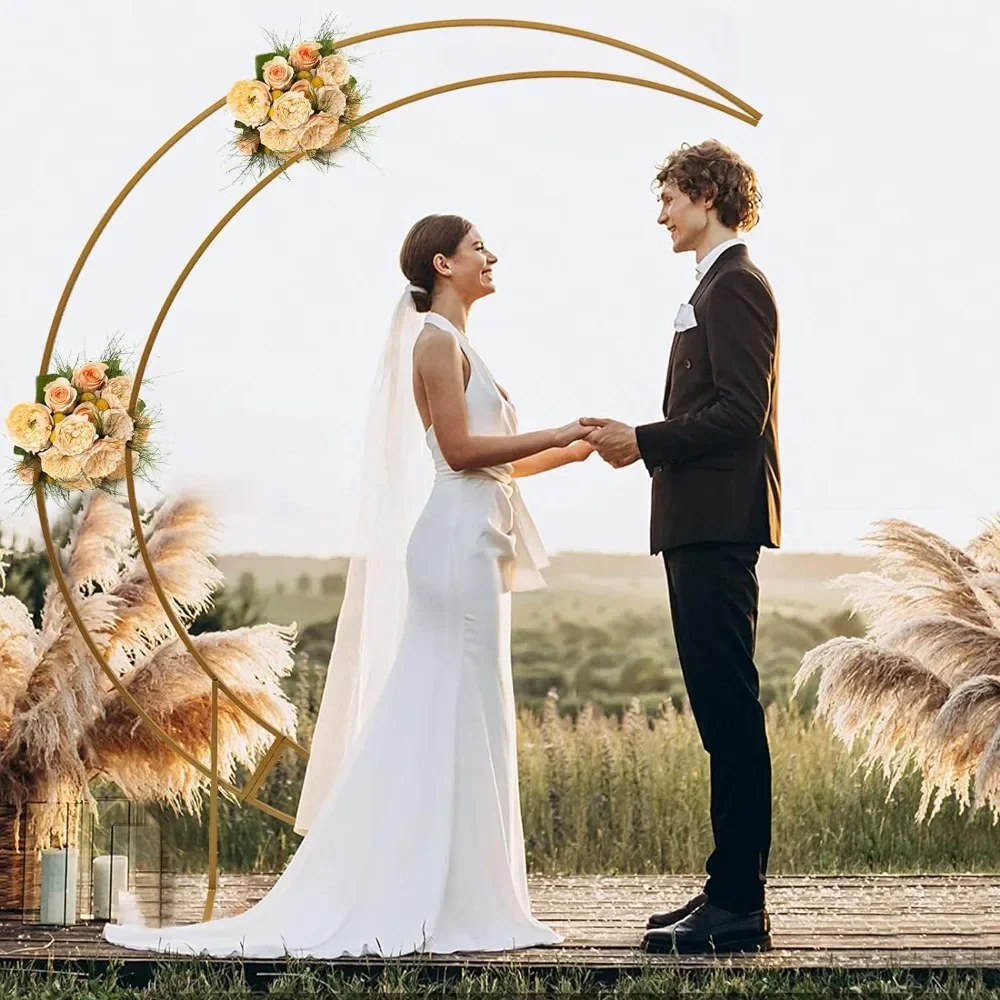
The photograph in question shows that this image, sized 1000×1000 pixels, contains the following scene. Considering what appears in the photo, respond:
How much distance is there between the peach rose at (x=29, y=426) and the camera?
452cm

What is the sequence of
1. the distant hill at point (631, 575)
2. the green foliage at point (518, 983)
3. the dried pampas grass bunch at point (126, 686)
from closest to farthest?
the green foliage at point (518, 983)
the dried pampas grass bunch at point (126, 686)
the distant hill at point (631, 575)

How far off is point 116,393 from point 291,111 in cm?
94

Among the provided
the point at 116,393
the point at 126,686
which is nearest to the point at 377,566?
the point at 116,393

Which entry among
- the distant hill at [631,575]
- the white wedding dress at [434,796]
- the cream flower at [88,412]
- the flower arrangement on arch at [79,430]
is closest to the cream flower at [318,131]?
the white wedding dress at [434,796]

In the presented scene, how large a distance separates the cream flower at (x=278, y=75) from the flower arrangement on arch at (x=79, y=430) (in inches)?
34.0

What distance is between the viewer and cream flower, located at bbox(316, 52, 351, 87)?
4.48 meters

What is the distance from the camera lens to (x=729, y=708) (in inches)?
150

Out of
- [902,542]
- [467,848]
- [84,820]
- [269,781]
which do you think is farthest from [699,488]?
[269,781]

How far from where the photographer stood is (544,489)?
8117 mm

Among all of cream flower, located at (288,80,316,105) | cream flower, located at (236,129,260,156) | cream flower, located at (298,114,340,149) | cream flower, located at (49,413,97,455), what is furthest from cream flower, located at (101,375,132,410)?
cream flower, located at (288,80,316,105)

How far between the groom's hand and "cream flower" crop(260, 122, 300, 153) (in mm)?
1183

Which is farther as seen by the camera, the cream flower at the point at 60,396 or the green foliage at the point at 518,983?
the cream flower at the point at 60,396

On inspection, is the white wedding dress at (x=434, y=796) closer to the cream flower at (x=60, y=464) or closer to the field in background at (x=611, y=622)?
the cream flower at (x=60, y=464)

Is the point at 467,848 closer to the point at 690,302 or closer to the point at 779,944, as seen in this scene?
the point at 779,944
